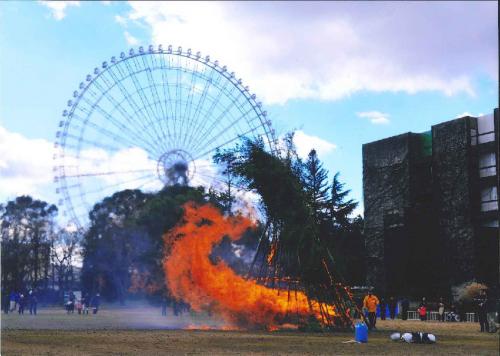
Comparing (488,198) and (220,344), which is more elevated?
(488,198)

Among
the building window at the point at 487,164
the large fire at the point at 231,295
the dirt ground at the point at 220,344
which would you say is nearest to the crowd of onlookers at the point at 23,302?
the large fire at the point at 231,295

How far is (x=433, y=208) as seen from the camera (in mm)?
58000

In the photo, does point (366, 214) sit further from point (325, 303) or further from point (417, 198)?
point (325, 303)

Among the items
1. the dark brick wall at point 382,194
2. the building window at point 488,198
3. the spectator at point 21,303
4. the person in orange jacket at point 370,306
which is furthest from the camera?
the dark brick wall at point 382,194

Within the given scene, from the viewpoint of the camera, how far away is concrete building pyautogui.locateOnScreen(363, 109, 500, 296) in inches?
2140

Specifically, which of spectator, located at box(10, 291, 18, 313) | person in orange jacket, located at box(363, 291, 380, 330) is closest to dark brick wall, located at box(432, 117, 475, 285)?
person in orange jacket, located at box(363, 291, 380, 330)

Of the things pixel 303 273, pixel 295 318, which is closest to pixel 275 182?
pixel 303 273

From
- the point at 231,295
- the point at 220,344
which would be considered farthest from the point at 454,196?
the point at 220,344

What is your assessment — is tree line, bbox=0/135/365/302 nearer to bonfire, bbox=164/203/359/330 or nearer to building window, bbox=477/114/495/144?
bonfire, bbox=164/203/359/330

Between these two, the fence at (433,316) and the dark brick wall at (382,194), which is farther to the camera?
the dark brick wall at (382,194)

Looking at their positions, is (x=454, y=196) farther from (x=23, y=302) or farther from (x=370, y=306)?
(x=23, y=302)

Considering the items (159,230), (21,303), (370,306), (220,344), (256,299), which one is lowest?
(21,303)

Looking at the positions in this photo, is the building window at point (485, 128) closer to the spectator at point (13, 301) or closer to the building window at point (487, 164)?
the building window at point (487, 164)

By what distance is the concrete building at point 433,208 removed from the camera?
178 feet
